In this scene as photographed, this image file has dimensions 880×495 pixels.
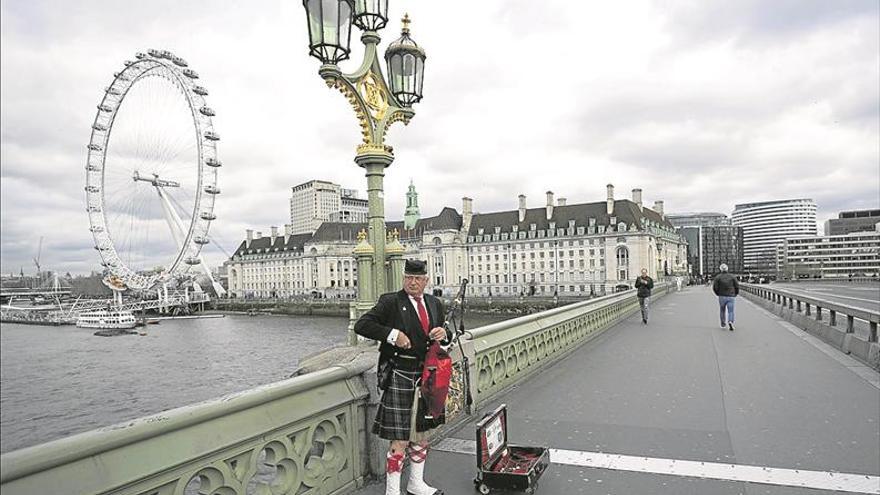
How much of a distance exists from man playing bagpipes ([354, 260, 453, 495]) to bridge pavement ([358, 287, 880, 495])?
54 cm

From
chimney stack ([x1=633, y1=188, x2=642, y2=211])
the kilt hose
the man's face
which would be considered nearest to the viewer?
the kilt hose

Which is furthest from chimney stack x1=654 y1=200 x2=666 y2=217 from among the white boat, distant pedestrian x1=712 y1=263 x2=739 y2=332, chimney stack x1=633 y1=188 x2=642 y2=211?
distant pedestrian x1=712 y1=263 x2=739 y2=332

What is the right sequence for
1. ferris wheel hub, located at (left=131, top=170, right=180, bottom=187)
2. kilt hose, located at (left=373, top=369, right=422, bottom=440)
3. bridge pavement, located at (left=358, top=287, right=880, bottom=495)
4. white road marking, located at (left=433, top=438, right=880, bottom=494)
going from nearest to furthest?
1. kilt hose, located at (left=373, top=369, right=422, bottom=440)
2. white road marking, located at (left=433, top=438, right=880, bottom=494)
3. bridge pavement, located at (left=358, top=287, right=880, bottom=495)
4. ferris wheel hub, located at (left=131, top=170, right=180, bottom=187)

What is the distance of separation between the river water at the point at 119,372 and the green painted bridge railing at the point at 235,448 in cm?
508

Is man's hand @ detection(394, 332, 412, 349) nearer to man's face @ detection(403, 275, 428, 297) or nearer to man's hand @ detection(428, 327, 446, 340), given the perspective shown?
man's hand @ detection(428, 327, 446, 340)

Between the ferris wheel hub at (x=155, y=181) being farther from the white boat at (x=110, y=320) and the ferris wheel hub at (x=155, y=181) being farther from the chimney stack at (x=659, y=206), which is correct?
the chimney stack at (x=659, y=206)

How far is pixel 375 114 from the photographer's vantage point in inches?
268

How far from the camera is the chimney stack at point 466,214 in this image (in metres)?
126

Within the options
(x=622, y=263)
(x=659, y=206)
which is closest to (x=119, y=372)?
(x=622, y=263)

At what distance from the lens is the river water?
23531 millimetres

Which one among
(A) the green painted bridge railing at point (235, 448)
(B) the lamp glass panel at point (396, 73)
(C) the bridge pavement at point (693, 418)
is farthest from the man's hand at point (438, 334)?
(B) the lamp glass panel at point (396, 73)

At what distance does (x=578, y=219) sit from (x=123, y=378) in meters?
93.6

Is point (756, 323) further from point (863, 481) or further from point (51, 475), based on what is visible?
point (51, 475)

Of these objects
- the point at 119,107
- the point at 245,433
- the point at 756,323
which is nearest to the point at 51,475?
the point at 245,433
